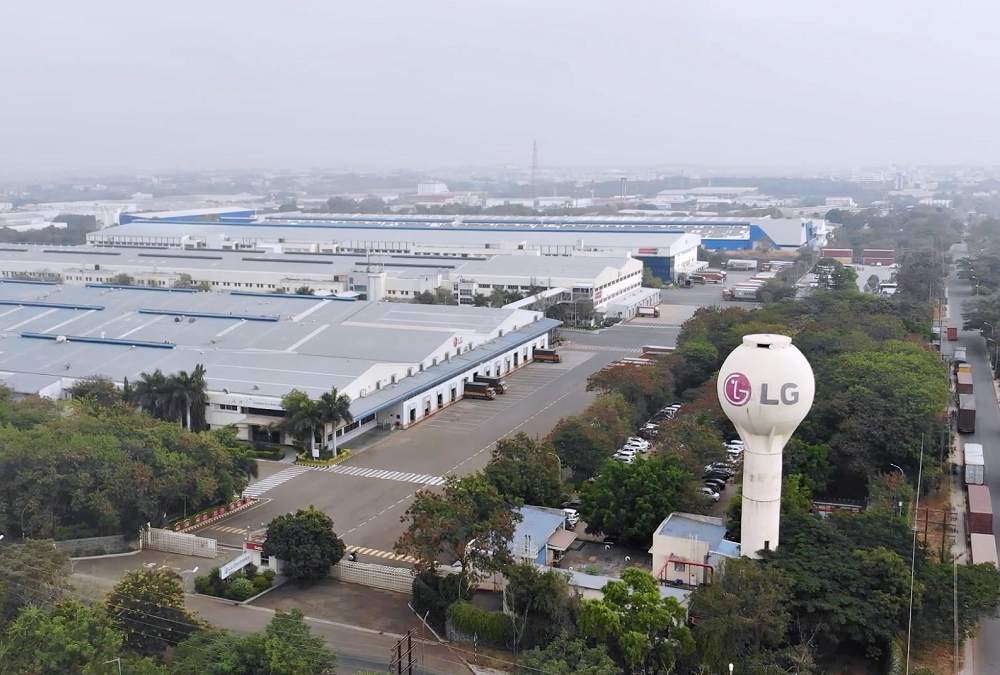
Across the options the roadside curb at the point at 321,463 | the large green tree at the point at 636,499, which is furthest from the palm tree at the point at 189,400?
the large green tree at the point at 636,499

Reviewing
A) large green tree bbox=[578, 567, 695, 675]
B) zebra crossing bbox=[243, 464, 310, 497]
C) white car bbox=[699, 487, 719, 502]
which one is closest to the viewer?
large green tree bbox=[578, 567, 695, 675]

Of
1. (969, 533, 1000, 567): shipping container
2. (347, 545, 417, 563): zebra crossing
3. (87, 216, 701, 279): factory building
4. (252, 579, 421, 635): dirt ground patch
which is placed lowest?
(252, 579, 421, 635): dirt ground patch

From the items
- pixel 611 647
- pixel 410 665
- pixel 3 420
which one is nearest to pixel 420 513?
pixel 410 665

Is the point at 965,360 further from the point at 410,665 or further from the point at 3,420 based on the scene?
the point at 3,420

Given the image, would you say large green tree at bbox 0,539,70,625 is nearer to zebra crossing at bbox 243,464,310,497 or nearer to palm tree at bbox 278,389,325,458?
zebra crossing at bbox 243,464,310,497

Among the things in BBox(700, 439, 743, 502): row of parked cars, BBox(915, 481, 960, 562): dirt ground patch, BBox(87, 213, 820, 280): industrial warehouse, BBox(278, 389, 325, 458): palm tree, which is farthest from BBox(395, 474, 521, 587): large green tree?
BBox(87, 213, 820, 280): industrial warehouse

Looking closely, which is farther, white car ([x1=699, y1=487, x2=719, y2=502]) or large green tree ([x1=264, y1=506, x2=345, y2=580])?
white car ([x1=699, y1=487, x2=719, y2=502])

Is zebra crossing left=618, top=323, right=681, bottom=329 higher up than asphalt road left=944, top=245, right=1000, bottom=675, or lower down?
higher up
